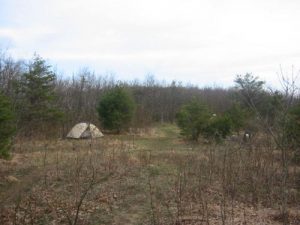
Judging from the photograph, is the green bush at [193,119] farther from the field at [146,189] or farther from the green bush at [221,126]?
the field at [146,189]

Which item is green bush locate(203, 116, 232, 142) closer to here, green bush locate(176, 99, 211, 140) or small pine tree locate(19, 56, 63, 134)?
green bush locate(176, 99, 211, 140)

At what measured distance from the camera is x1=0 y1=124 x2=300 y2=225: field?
6.50m

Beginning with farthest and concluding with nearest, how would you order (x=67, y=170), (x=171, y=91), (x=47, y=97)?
(x=171, y=91)
(x=47, y=97)
(x=67, y=170)

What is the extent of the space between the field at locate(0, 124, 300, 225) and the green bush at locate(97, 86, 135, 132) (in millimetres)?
8451

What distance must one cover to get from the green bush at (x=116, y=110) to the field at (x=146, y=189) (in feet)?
27.7

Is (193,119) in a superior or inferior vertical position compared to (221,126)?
superior

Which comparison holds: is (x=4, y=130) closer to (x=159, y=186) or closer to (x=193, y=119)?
(x=159, y=186)

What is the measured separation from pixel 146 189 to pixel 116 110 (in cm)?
1214

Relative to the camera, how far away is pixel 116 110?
20.2 meters

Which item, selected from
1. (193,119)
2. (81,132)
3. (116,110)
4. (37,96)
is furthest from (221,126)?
(37,96)

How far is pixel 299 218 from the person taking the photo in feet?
21.7

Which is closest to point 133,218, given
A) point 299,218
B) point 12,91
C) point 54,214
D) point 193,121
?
point 54,214

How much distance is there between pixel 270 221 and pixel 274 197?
1542 mm

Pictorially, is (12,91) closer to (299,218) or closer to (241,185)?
(241,185)
